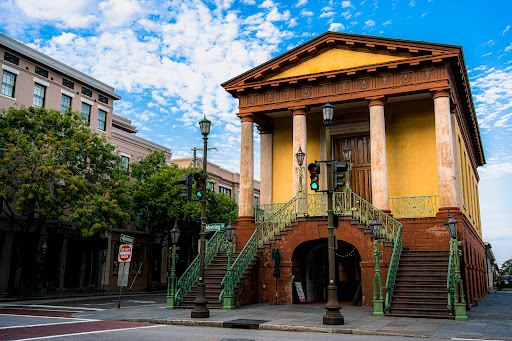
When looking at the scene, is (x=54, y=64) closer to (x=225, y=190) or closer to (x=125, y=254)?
(x=125, y=254)

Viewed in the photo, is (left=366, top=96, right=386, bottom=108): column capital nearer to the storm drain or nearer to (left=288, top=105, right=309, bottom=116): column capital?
(left=288, top=105, right=309, bottom=116): column capital

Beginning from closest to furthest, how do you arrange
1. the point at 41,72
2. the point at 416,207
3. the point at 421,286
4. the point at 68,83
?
the point at 421,286, the point at 416,207, the point at 41,72, the point at 68,83

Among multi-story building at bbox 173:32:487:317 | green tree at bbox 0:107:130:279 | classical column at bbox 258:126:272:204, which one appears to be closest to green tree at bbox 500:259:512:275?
multi-story building at bbox 173:32:487:317

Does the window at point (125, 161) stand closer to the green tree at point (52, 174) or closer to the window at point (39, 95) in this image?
the green tree at point (52, 174)

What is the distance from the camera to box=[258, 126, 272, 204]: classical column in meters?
25.7

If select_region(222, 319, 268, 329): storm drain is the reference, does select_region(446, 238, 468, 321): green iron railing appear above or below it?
above

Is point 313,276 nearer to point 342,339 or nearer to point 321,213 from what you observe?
point 321,213

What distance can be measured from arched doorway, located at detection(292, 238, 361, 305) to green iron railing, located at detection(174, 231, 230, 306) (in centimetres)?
349

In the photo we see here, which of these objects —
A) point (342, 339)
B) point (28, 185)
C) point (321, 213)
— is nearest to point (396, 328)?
point (342, 339)

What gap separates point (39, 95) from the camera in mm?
31969

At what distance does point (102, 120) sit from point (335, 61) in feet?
69.5

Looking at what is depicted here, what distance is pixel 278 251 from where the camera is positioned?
1969 cm

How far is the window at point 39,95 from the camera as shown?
31656 mm

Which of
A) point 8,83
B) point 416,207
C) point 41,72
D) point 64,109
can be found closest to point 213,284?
point 416,207
